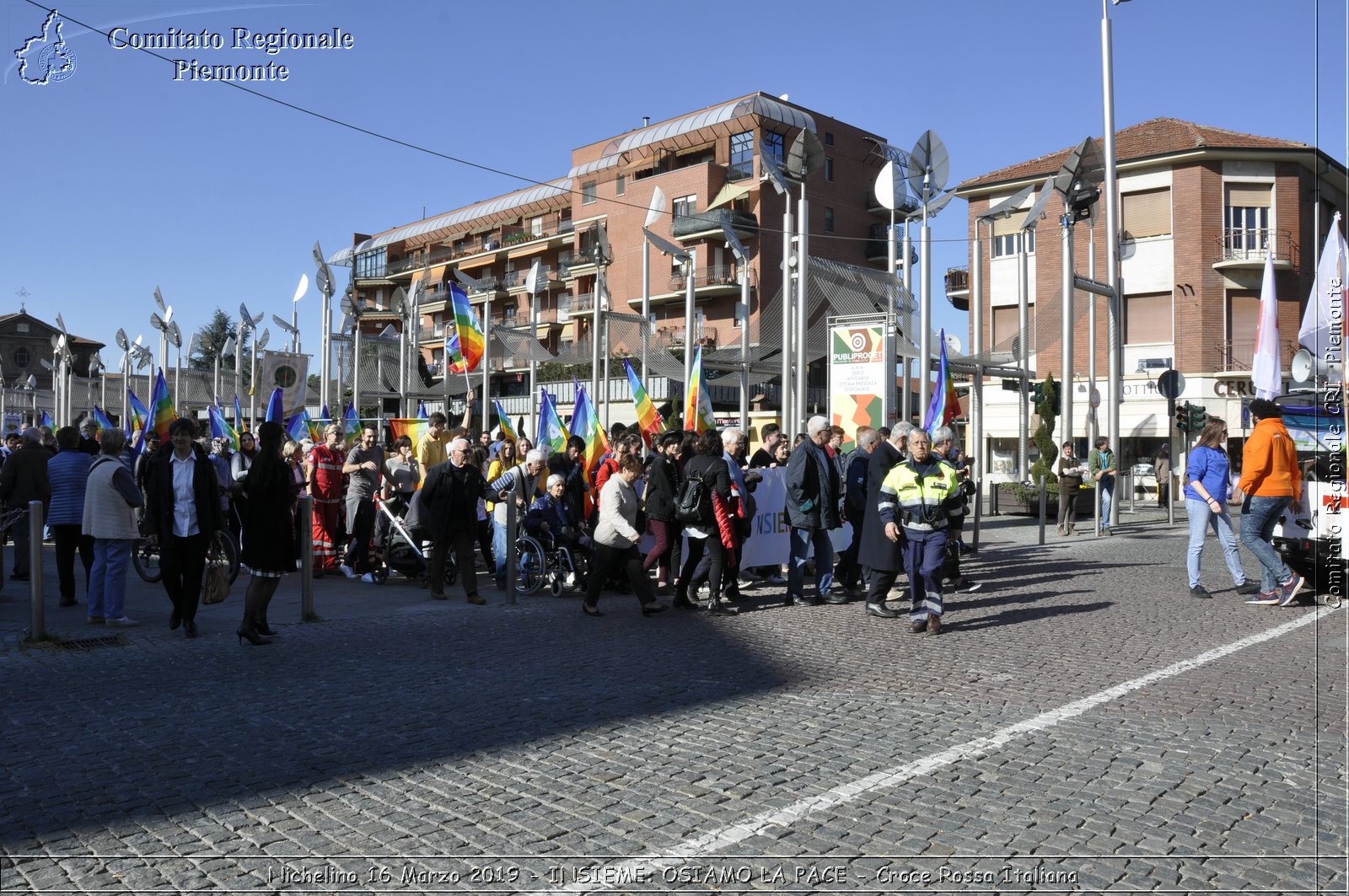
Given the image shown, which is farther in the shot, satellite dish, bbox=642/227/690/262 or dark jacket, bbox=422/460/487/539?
satellite dish, bbox=642/227/690/262

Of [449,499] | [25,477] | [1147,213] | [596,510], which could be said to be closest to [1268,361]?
[596,510]

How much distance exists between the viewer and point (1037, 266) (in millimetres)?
43500

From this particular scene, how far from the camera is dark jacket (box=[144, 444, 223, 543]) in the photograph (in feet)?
29.9

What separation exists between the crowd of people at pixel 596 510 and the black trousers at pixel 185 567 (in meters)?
0.02

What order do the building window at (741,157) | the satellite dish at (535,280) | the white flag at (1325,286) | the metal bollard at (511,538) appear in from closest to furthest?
the metal bollard at (511,538)
the white flag at (1325,286)
the satellite dish at (535,280)
the building window at (741,157)

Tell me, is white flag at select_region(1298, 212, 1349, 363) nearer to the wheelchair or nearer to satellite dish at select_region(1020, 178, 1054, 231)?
satellite dish at select_region(1020, 178, 1054, 231)

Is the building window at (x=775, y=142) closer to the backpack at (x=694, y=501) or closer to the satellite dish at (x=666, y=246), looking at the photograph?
the satellite dish at (x=666, y=246)

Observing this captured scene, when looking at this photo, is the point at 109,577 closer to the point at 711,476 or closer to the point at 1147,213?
the point at 711,476

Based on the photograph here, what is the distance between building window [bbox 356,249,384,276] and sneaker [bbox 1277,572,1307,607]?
74925 millimetres

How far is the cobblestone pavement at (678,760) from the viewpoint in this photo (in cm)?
407

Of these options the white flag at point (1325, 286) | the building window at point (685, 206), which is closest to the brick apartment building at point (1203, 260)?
the building window at point (685, 206)

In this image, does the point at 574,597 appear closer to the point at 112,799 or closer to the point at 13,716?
the point at 13,716

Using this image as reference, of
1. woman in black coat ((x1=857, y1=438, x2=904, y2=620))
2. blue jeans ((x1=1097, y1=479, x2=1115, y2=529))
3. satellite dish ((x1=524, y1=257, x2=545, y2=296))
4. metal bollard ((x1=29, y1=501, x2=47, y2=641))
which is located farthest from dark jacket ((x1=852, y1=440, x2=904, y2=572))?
satellite dish ((x1=524, y1=257, x2=545, y2=296))

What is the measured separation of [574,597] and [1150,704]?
660cm
